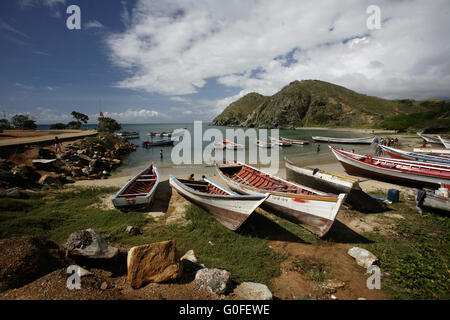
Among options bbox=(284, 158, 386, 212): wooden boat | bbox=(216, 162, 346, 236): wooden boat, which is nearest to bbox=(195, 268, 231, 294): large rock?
bbox=(216, 162, 346, 236): wooden boat

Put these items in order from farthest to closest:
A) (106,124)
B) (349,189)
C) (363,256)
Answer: (106,124) < (349,189) < (363,256)

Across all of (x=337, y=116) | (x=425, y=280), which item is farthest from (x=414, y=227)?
(x=337, y=116)

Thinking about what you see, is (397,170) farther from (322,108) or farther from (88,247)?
(322,108)

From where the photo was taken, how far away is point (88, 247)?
4.64m

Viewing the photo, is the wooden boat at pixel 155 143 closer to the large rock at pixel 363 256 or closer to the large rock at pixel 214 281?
the large rock at pixel 214 281

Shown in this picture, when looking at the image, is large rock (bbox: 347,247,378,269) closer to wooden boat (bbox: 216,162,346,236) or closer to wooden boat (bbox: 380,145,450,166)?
wooden boat (bbox: 216,162,346,236)

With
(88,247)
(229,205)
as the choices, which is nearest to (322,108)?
(229,205)

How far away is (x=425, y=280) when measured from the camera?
5164 mm

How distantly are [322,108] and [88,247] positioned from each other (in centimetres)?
14507

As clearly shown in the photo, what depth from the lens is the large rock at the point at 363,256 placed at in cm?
591

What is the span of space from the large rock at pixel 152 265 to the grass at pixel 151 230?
4.78 feet
